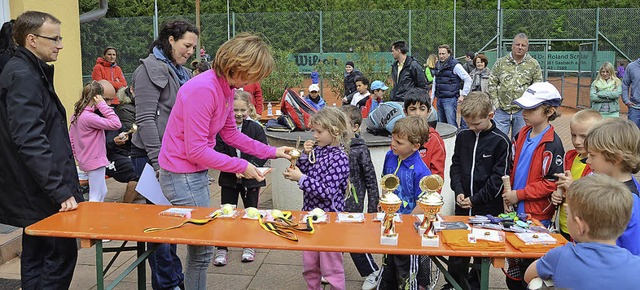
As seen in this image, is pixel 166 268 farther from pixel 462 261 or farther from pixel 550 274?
pixel 550 274

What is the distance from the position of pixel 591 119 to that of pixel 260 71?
199 cm

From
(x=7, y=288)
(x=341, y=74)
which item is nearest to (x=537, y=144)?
(x=7, y=288)

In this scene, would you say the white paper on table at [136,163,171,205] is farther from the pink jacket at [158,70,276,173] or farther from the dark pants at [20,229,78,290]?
the dark pants at [20,229,78,290]

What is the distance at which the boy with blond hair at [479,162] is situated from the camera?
4223 millimetres

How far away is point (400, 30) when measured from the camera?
20.2 m

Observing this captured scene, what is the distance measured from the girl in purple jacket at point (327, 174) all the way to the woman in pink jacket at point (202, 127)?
12.0 inches

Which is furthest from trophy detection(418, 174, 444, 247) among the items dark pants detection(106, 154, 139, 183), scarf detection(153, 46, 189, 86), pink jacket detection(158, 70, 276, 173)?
dark pants detection(106, 154, 139, 183)

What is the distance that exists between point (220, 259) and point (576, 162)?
2.91m

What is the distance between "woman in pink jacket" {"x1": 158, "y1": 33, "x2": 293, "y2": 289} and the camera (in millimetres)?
3387

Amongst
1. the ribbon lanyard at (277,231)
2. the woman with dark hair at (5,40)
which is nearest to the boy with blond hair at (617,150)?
the ribbon lanyard at (277,231)

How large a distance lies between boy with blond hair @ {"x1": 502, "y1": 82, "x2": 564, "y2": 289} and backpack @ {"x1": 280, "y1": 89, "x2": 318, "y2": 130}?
3.23 m

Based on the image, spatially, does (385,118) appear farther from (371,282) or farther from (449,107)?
(449,107)

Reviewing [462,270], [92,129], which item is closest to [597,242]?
[462,270]

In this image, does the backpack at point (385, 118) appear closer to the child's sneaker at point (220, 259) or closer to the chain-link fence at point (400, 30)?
the child's sneaker at point (220, 259)
